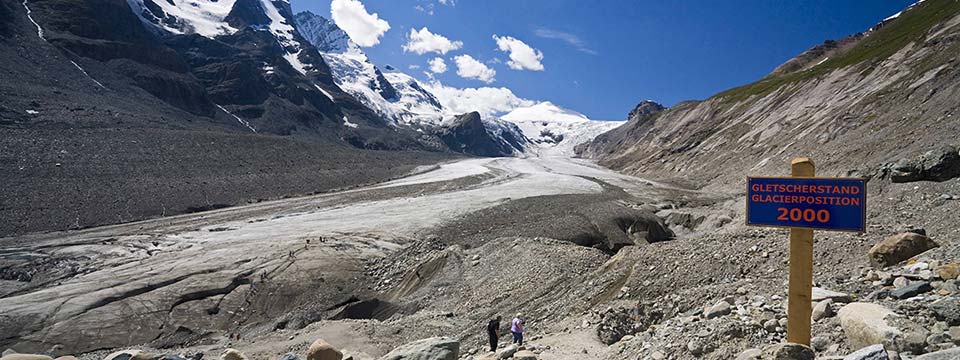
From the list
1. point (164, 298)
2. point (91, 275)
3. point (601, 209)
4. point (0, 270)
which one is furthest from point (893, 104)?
point (0, 270)

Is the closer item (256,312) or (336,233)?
(256,312)

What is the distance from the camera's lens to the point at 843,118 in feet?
171

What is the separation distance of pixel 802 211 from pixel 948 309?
232 centimetres

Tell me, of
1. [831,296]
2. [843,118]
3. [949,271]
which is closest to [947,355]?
[831,296]

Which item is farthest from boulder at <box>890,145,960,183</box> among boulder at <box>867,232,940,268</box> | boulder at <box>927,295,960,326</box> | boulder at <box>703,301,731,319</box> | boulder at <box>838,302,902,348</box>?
boulder at <box>838,302,902,348</box>

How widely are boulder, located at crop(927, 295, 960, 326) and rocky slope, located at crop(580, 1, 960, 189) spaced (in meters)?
24.7

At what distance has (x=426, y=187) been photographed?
2633 inches

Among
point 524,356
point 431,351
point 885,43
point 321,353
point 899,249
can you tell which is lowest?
point 321,353

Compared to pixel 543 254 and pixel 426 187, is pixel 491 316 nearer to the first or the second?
pixel 543 254

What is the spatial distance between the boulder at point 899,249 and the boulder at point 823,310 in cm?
416

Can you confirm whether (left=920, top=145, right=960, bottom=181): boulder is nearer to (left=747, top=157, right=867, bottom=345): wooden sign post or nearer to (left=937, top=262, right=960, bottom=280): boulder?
(left=937, top=262, right=960, bottom=280): boulder

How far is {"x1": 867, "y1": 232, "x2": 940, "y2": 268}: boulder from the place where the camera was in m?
10.8

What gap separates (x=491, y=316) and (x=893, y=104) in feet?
159

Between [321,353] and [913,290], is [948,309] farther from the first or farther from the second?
[321,353]
